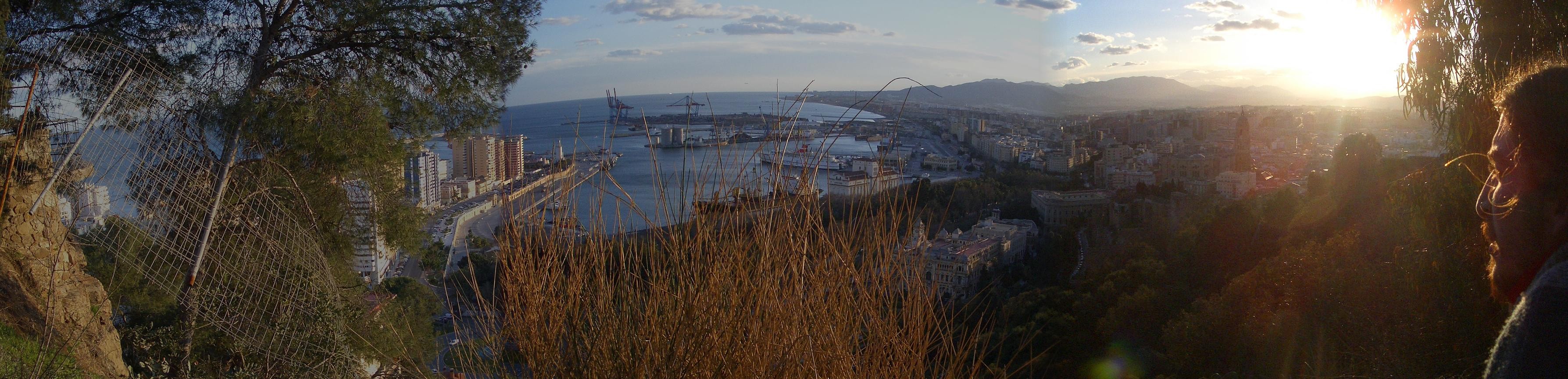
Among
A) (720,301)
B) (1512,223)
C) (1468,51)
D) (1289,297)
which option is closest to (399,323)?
(720,301)

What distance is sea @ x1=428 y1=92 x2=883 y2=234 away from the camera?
4.58 feet

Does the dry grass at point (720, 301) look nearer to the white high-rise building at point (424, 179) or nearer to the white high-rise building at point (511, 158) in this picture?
the white high-rise building at point (511, 158)

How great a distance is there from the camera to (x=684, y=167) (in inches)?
55.2

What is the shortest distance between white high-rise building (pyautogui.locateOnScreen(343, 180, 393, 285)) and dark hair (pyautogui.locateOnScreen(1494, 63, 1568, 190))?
4268mm

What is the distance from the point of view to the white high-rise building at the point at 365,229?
419 centimetres

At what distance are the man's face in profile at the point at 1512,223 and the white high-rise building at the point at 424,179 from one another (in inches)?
177

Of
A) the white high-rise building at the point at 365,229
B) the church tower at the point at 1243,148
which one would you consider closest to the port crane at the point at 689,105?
the white high-rise building at the point at 365,229

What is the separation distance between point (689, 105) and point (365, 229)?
11.7 feet

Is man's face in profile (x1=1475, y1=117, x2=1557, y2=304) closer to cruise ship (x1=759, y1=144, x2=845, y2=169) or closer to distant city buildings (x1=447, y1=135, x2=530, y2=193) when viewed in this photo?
cruise ship (x1=759, y1=144, x2=845, y2=169)

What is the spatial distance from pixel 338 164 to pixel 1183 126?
13.1 m

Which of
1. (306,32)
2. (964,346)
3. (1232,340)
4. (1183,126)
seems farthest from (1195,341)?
(1183,126)

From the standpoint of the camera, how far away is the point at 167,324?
3.75 meters

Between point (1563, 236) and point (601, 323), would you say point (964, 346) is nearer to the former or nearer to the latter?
point (601, 323)

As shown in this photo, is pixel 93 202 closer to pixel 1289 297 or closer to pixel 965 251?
pixel 965 251
